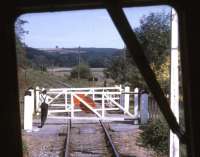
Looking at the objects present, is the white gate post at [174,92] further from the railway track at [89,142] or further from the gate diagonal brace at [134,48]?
the gate diagonal brace at [134,48]

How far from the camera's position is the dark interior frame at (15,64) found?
3.75 meters

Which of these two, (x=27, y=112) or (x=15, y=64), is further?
(x=27, y=112)

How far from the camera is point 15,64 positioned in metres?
Result: 3.79

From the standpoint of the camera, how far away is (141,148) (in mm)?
16281

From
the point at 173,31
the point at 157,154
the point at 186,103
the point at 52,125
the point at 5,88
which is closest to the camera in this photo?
the point at 5,88

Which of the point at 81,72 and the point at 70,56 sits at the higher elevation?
the point at 70,56

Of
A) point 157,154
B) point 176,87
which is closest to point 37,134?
point 157,154

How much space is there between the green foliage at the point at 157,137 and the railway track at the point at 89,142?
1.10 metres

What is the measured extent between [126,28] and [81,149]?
12.4 meters

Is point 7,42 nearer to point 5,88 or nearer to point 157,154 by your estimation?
point 5,88

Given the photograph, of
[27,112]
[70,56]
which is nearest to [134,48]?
[27,112]

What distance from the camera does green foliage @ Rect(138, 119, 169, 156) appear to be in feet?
51.8

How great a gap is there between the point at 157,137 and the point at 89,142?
2.17m

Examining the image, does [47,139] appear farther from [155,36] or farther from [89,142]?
[155,36]
